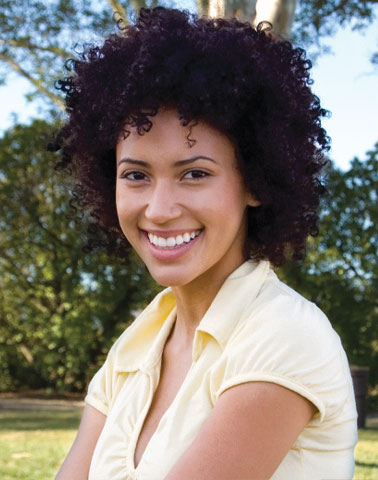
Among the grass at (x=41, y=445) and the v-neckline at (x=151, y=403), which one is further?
the grass at (x=41, y=445)

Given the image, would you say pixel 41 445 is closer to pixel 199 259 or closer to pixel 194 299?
pixel 194 299

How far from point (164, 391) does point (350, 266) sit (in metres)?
8.31

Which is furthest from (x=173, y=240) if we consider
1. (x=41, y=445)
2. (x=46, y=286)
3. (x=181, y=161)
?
(x=46, y=286)

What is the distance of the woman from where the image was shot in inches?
66.8

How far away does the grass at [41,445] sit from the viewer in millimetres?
6156

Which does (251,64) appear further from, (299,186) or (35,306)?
(35,306)

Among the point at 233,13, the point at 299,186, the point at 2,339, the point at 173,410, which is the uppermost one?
the point at 233,13

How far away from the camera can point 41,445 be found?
7285 millimetres

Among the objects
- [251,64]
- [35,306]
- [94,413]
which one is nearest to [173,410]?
[94,413]

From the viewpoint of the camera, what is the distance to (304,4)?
32.3 ft

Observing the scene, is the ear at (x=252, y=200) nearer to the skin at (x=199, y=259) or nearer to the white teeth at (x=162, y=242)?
the skin at (x=199, y=259)

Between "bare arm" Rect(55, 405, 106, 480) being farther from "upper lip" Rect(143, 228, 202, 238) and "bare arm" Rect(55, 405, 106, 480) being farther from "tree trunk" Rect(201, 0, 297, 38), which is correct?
"tree trunk" Rect(201, 0, 297, 38)

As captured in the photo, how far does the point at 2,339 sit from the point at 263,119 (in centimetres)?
1064

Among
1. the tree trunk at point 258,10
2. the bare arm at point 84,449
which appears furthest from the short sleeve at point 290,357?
the tree trunk at point 258,10
